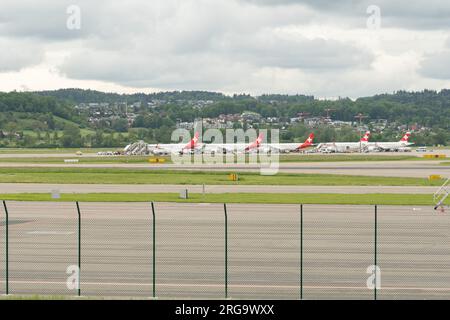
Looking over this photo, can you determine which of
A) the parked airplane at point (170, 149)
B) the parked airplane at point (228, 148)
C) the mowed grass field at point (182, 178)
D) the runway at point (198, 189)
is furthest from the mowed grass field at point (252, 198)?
the parked airplane at point (228, 148)

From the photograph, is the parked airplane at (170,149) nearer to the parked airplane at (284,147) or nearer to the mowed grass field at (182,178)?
the parked airplane at (284,147)

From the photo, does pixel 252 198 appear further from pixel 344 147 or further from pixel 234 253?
pixel 344 147

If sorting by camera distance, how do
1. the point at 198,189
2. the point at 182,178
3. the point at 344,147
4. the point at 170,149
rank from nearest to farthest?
1. the point at 198,189
2. the point at 182,178
3. the point at 170,149
4. the point at 344,147

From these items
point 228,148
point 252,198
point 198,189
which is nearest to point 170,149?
point 228,148

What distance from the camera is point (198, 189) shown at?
67375 millimetres

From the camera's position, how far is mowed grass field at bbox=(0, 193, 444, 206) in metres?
54.5

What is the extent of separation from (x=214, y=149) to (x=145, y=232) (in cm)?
14247

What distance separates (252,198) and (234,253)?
88.5ft

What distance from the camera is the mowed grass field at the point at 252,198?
5453 centimetres

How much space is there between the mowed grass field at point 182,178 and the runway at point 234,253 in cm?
2983
